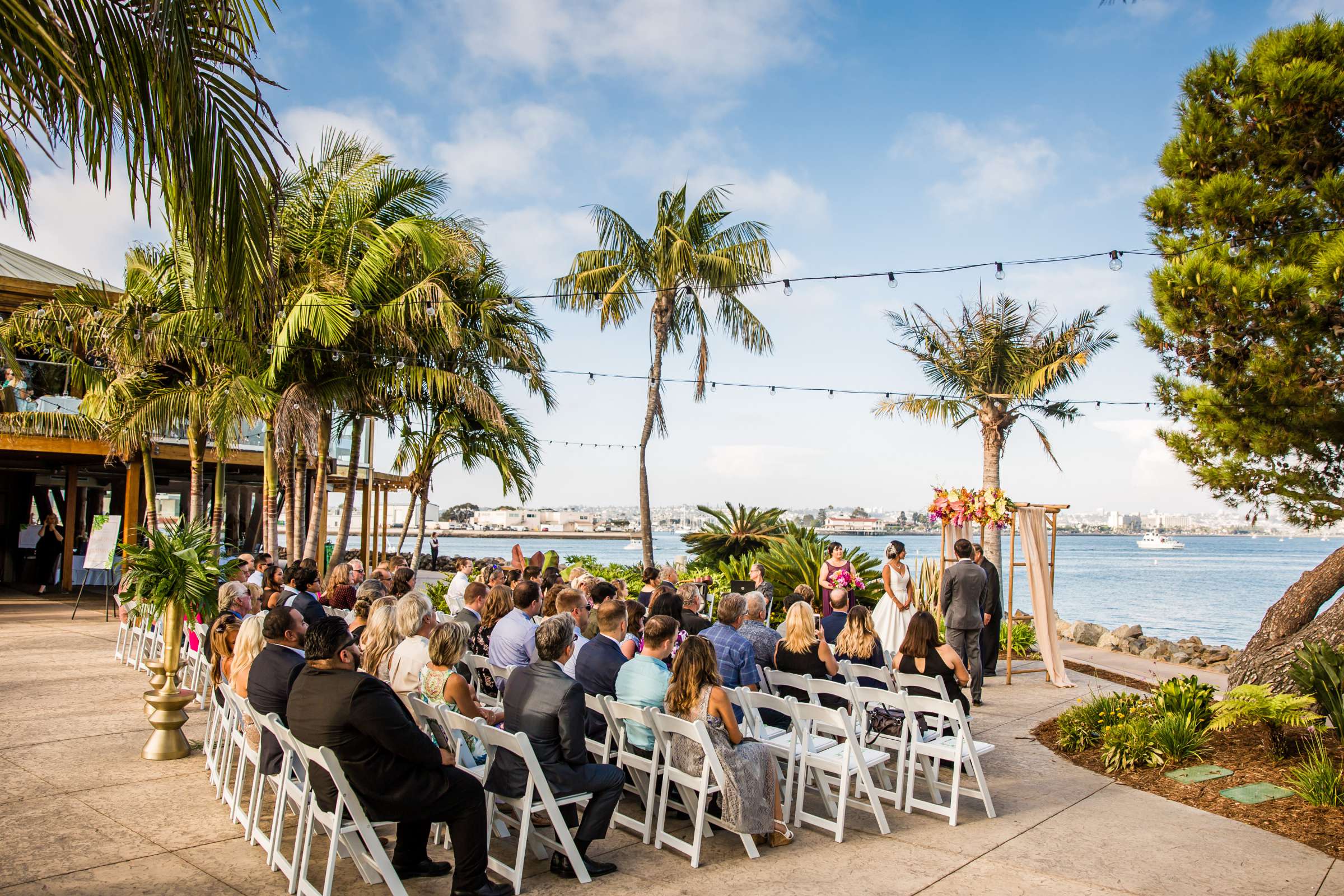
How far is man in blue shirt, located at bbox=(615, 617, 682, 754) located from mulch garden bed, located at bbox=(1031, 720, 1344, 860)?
3598mm

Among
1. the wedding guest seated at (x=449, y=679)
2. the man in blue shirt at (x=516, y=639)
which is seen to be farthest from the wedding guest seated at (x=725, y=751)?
the man in blue shirt at (x=516, y=639)

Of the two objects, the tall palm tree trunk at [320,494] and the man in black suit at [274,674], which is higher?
the tall palm tree trunk at [320,494]

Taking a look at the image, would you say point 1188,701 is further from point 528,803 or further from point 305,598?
point 305,598

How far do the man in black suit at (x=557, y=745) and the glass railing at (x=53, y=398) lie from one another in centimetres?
1075

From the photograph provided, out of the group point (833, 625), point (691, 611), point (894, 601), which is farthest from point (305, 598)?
point (894, 601)

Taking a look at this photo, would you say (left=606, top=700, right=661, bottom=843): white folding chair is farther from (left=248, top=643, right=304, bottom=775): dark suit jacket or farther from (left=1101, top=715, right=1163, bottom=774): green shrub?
(left=1101, top=715, right=1163, bottom=774): green shrub

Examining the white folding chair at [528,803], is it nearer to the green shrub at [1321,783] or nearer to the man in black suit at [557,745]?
the man in black suit at [557,745]

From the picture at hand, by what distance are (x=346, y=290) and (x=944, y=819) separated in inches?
453

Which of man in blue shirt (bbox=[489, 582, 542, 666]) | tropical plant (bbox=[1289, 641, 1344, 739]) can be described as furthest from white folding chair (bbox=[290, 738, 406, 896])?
tropical plant (bbox=[1289, 641, 1344, 739])

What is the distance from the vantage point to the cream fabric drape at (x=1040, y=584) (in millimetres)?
10328

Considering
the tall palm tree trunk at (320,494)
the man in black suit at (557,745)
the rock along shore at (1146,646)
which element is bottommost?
the rock along shore at (1146,646)

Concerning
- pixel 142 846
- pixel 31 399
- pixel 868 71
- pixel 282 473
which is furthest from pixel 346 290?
pixel 142 846

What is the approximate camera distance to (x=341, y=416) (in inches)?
630

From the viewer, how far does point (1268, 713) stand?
20.8 ft
